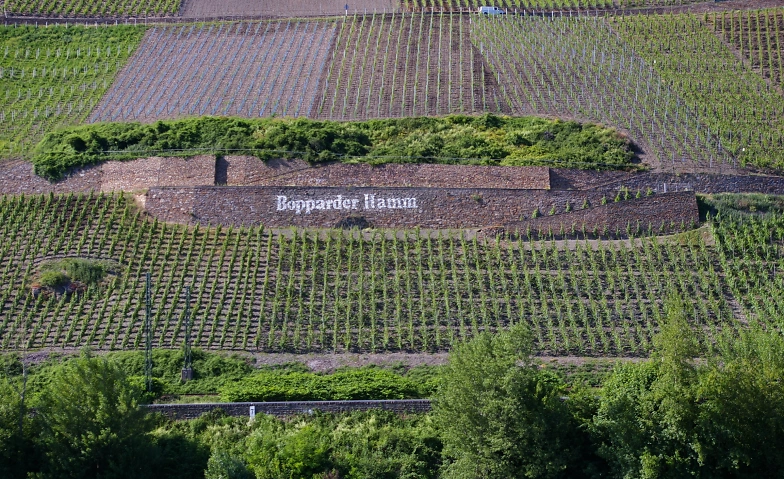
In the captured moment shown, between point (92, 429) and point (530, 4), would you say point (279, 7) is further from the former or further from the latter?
point (92, 429)

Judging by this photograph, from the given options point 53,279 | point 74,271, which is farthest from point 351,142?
point 53,279

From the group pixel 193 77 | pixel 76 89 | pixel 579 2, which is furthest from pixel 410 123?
pixel 579 2

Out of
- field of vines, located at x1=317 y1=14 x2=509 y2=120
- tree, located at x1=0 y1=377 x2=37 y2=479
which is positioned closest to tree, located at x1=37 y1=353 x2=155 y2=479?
tree, located at x1=0 y1=377 x2=37 y2=479

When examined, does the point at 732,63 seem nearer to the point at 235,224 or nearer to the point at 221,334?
the point at 235,224

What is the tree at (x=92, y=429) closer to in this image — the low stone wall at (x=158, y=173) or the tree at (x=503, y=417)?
the tree at (x=503, y=417)

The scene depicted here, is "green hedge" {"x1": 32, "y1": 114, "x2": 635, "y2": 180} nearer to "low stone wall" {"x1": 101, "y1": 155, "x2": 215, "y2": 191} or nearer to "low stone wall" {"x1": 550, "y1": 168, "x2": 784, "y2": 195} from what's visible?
"low stone wall" {"x1": 101, "y1": 155, "x2": 215, "y2": 191}

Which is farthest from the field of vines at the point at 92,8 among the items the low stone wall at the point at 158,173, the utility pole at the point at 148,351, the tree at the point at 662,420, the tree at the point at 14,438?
the tree at the point at 662,420
